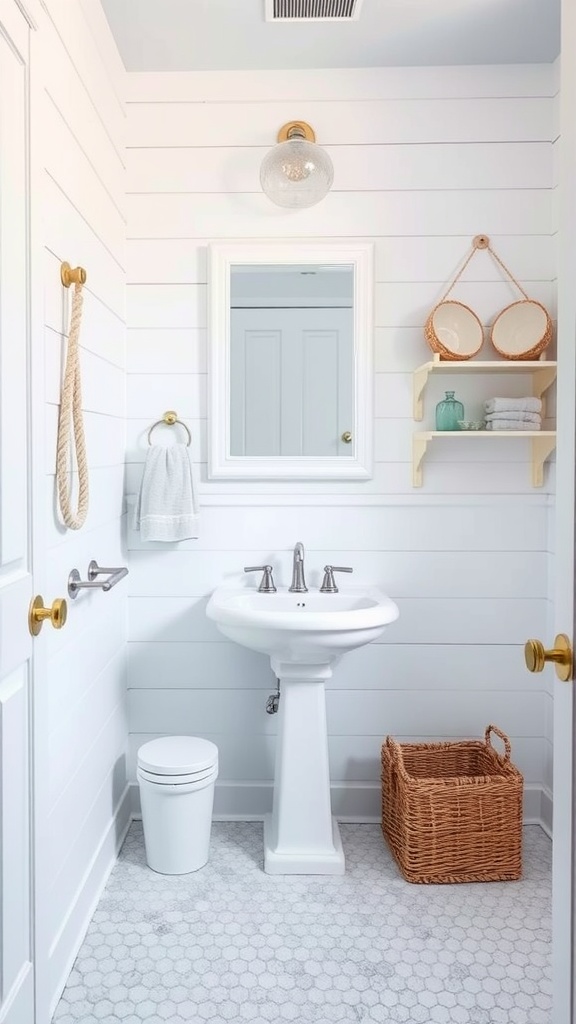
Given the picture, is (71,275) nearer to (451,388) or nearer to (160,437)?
(160,437)

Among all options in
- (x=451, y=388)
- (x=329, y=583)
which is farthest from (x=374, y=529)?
(x=451, y=388)

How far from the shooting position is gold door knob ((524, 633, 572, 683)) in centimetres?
105

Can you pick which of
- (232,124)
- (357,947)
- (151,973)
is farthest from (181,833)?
(232,124)

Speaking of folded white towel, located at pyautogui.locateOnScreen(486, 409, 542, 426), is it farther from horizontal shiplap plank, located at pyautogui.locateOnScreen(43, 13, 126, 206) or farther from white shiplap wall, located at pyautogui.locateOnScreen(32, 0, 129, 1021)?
horizontal shiplap plank, located at pyautogui.locateOnScreen(43, 13, 126, 206)

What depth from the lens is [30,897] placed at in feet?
4.42

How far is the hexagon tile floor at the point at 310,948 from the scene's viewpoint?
1.61m

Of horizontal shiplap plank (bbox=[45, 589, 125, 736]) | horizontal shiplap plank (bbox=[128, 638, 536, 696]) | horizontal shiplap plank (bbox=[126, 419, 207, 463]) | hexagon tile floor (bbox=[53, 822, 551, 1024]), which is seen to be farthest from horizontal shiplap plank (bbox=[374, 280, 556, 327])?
hexagon tile floor (bbox=[53, 822, 551, 1024])

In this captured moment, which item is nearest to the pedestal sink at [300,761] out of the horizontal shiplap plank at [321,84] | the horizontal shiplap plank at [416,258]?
the horizontal shiplap plank at [416,258]

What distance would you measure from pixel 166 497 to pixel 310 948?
1.32 m

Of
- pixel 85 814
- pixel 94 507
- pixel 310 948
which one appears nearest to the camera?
pixel 310 948

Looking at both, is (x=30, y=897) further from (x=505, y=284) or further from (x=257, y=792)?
(x=505, y=284)

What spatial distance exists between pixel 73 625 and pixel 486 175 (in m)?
1.93

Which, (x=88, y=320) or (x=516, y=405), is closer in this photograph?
(x=88, y=320)

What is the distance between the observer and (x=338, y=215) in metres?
2.42
